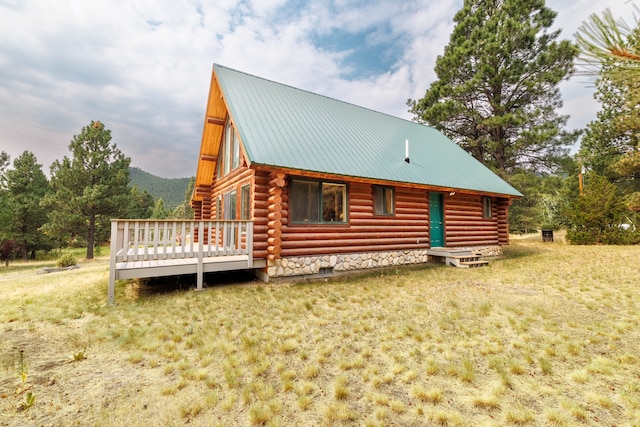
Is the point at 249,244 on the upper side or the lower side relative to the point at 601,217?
lower

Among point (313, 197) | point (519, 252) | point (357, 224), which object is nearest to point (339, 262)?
point (357, 224)

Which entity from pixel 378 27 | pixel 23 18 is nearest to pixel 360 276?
pixel 23 18

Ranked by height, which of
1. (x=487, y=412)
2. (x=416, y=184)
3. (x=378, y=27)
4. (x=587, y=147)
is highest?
(x=378, y=27)

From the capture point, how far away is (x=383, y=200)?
1044 cm

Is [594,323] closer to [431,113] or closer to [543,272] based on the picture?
[543,272]

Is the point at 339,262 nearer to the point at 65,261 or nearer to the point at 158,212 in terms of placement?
the point at 65,261

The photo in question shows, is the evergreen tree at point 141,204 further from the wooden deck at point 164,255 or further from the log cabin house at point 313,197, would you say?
the wooden deck at point 164,255

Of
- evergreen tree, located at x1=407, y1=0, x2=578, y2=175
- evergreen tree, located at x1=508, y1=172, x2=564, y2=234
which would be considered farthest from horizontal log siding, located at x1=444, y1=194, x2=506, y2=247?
evergreen tree, located at x1=407, y1=0, x2=578, y2=175

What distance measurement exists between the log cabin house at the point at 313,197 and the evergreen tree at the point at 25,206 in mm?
22466

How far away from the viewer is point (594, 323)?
4.94 m

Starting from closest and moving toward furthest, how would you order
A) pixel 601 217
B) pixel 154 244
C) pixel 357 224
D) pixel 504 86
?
pixel 154 244
pixel 357 224
pixel 601 217
pixel 504 86

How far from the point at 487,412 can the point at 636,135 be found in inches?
1132

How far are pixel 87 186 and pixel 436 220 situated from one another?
1032 inches

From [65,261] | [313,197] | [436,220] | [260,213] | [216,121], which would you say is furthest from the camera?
[65,261]
